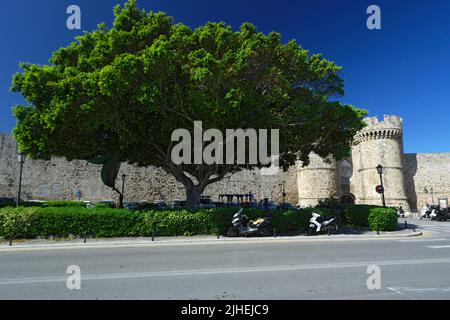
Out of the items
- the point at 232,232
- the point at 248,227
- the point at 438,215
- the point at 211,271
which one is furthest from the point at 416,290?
the point at 438,215

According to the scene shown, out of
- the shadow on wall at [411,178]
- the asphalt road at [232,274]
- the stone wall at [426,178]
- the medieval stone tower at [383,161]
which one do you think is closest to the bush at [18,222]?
the asphalt road at [232,274]

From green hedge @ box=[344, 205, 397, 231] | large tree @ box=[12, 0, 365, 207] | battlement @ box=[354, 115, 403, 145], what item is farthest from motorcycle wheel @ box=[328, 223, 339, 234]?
battlement @ box=[354, 115, 403, 145]

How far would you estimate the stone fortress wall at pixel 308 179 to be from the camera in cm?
3459

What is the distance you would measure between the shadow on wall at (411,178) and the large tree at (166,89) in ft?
104

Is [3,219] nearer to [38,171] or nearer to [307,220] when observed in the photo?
[307,220]

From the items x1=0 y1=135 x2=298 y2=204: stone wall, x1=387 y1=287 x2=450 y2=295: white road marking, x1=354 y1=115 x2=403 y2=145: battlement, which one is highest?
x1=354 y1=115 x2=403 y2=145: battlement

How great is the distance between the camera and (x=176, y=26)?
47.2 feet

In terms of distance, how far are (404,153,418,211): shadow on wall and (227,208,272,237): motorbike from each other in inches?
1416

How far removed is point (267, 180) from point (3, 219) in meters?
32.6

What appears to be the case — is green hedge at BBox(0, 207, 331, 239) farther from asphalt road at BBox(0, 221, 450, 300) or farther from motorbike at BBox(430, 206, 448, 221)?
motorbike at BBox(430, 206, 448, 221)

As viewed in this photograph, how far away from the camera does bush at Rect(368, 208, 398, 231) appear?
53.6 feet

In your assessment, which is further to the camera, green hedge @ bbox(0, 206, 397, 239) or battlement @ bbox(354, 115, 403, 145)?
battlement @ bbox(354, 115, 403, 145)

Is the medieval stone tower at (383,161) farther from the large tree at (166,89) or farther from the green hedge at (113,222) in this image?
the green hedge at (113,222)

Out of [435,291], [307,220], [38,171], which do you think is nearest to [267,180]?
[307,220]
